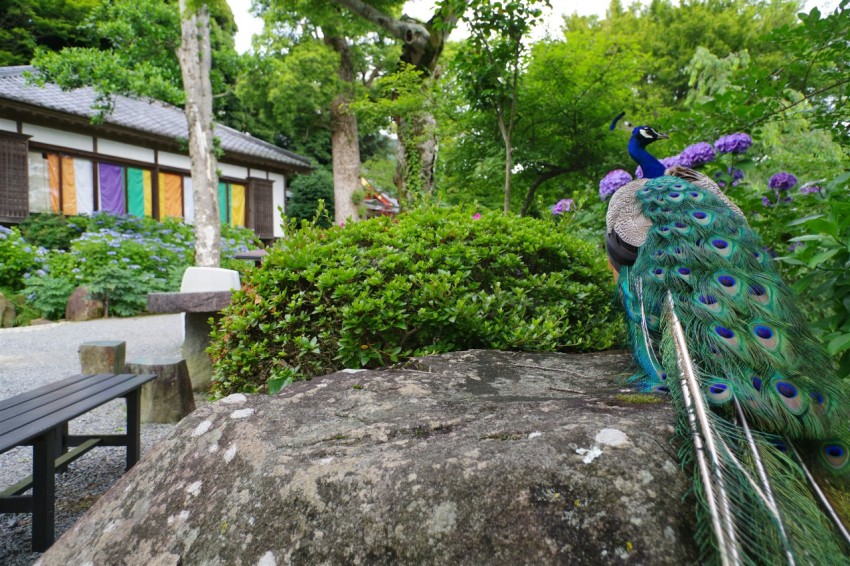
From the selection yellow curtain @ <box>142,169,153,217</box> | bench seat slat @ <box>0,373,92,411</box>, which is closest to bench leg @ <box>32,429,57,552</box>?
bench seat slat @ <box>0,373,92,411</box>

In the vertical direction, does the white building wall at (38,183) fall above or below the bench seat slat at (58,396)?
above

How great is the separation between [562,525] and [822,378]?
2.85 feet

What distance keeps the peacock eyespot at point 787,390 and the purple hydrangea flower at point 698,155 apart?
9.97 feet

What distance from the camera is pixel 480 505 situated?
109cm

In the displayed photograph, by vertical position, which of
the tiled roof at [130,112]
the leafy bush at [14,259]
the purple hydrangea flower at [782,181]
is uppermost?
the tiled roof at [130,112]

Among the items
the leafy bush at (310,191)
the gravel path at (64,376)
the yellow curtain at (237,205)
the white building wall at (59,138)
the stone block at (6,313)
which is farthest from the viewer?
the leafy bush at (310,191)

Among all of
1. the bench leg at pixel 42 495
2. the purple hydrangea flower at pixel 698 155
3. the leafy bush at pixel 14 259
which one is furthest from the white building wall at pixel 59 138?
the purple hydrangea flower at pixel 698 155

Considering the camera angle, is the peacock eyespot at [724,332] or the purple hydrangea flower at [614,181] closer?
the peacock eyespot at [724,332]

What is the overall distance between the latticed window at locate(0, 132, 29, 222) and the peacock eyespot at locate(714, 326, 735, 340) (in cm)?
1384

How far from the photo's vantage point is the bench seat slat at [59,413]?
1.93m

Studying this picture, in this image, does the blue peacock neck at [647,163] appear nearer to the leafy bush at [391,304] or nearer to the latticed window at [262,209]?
the leafy bush at [391,304]

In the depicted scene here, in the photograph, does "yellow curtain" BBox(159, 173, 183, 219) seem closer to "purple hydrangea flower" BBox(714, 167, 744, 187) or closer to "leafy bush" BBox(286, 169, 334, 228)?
"leafy bush" BBox(286, 169, 334, 228)

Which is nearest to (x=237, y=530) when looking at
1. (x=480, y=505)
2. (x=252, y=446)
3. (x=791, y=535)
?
(x=252, y=446)

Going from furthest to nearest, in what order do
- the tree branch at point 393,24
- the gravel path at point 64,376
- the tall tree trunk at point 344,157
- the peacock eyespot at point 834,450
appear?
the tall tree trunk at point 344,157, the tree branch at point 393,24, the gravel path at point 64,376, the peacock eyespot at point 834,450
